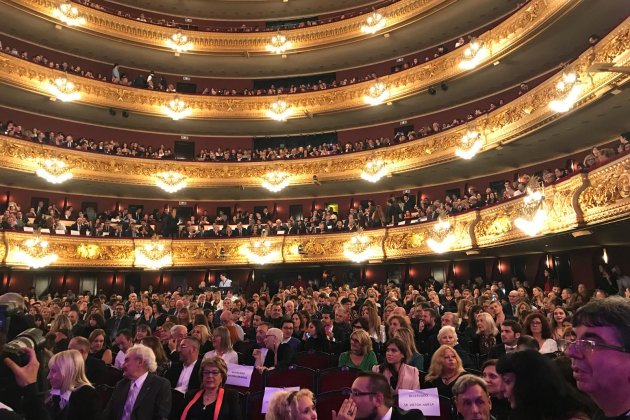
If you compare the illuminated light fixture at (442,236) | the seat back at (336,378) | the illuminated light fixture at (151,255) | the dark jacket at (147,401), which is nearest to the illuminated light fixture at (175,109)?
the illuminated light fixture at (151,255)

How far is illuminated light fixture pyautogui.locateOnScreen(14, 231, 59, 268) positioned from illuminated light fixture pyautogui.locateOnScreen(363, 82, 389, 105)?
560 inches

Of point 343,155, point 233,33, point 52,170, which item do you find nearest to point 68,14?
point 52,170

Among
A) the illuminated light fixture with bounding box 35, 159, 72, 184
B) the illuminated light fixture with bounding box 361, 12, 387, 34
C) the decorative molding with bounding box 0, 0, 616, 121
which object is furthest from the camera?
the illuminated light fixture with bounding box 361, 12, 387, 34

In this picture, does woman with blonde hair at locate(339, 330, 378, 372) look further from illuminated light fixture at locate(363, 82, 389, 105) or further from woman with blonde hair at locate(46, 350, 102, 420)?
illuminated light fixture at locate(363, 82, 389, 105)

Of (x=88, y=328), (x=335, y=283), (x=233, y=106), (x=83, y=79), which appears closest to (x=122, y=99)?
(x=83, y=79)

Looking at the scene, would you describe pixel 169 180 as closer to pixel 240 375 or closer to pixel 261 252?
pixel 261 252

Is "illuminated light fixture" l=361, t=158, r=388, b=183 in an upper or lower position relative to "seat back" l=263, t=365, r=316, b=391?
upper

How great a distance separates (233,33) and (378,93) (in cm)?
879

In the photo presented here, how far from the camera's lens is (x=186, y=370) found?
5.01 meters

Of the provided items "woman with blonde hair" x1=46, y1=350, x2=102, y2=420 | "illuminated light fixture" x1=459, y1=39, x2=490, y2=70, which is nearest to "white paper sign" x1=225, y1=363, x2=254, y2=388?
"woman with blonde hair" x1=46, y1=350, x2=102, y2=420

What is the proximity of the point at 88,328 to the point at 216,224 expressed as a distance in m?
15.6

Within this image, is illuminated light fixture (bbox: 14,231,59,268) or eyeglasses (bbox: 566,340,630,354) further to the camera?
illuminated light fixture (bbox: 14,231,59,268)

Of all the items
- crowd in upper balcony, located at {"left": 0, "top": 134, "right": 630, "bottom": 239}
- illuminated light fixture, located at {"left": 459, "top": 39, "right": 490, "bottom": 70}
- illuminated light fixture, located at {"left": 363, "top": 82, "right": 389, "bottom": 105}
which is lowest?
crowd in upper balcony, located at {"left": 0, "top": 134, "right": 630, "bottom": 239}

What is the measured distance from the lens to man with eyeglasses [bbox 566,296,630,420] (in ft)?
5.12
